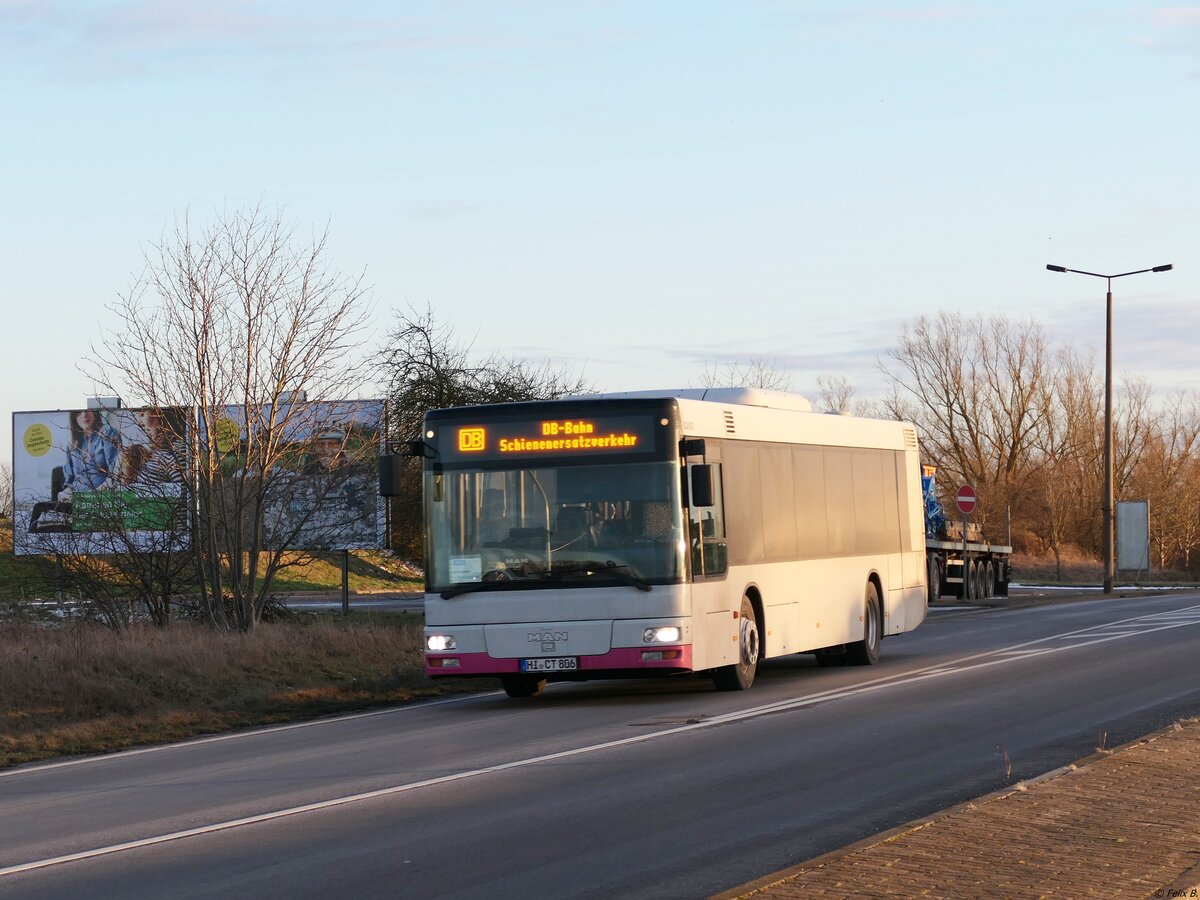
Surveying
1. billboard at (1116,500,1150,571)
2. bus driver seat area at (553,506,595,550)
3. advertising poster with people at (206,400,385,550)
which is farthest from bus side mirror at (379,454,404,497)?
billboard at (1116,500,1150,571)

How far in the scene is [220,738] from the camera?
15.8 meters

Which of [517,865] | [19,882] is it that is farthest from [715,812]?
[19,882]

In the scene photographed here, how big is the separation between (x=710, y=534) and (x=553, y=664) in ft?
7.00

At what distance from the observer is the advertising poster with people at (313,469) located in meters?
24.1

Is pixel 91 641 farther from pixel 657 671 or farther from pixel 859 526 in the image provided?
pixel 859 526

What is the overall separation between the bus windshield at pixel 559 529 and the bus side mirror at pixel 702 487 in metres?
0.29

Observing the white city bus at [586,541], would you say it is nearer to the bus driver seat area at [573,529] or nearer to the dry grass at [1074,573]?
the bus driver seat area at [573,529]

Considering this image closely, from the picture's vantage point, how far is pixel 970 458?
73.9 m

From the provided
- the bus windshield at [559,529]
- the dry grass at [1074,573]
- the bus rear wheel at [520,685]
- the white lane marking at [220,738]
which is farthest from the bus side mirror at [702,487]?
the dry grass at [1074,573]

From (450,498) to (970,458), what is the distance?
59021mm

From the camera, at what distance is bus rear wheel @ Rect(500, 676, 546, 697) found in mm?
18781

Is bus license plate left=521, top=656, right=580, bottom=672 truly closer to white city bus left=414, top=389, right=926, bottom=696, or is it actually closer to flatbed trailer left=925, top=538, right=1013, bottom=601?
white city bus left=414, top=389, right=926, bottom=696

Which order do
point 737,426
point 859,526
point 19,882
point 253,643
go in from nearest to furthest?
1. point 19,882
2. point 737,426
3. point 253,643
4. point 859,526

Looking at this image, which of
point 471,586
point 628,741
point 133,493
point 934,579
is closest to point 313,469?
point 133,493
